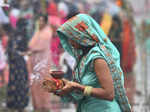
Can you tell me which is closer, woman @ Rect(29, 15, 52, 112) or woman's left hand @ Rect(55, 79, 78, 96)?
woman's left hand @ Rect(55, 79, 78, 96)

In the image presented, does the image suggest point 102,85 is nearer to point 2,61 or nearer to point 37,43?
point 37,43

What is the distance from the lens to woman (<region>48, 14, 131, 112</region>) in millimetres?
2693

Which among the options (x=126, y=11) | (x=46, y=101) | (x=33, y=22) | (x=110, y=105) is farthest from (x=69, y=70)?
(x=110, y=105)

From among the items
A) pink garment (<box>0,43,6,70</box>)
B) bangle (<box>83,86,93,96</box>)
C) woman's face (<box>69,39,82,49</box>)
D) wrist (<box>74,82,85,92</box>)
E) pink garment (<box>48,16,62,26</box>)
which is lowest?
bangle (<box>83,86,93,96</box>)

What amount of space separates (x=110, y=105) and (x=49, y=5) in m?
5.99

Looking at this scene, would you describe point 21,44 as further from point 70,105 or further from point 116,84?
point 116,84

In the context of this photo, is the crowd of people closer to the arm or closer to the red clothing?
the red clothing

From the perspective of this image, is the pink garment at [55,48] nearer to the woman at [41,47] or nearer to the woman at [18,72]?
the woman at [41,47]

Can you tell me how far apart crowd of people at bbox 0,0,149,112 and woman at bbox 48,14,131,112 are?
4191 millimetres

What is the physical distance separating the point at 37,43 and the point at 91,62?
481cm

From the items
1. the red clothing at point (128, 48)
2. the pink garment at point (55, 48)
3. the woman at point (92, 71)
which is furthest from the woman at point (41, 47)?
the woman at point (92, 71)

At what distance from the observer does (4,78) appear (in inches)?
357

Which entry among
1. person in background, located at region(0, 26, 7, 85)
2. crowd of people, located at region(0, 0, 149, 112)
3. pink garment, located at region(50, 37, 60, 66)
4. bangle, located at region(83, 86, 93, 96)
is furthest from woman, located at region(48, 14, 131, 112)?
person in background, located at region(0, 26, 7, 85)

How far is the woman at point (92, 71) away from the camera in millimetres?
2693
